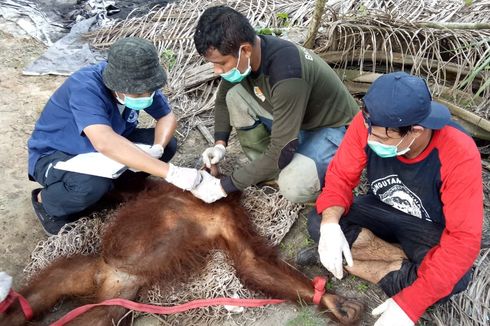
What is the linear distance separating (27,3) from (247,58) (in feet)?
14.7

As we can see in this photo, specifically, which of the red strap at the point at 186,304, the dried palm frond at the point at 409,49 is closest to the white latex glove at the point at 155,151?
the red strap at the point at 186,304

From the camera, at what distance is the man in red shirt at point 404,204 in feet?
6.91

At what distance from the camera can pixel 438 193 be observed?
2.38m

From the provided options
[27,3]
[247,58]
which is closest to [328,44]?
[247,58]

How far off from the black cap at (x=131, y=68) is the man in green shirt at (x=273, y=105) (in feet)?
1.05

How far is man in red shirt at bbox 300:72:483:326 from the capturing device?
2.11 m

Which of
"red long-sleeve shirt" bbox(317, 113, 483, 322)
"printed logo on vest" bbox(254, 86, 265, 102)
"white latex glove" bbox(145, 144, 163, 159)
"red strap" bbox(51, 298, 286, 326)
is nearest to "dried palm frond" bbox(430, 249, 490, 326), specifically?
"red long-sleeve shirt" bbox(317, 113, 483, 322)

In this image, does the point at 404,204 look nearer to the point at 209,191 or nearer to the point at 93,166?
the point at 209,191

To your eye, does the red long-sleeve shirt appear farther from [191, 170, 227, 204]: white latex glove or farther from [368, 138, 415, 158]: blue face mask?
[191, 170, 227, 204]: white latex glove

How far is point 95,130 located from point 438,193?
1.96m

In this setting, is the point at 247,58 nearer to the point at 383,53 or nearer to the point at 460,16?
the point at 383,53

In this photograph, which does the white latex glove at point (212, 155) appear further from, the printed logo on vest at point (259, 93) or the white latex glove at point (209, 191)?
the printed logo on vest at point (259, 93)

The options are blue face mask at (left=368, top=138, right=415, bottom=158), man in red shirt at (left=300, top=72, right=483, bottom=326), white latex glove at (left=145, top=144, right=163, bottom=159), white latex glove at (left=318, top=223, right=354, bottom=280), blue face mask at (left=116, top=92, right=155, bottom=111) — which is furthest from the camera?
white latex glove at (left=145, top=144, right=163, bottom=159)

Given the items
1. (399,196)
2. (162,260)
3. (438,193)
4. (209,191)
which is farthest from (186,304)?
(438,193)
